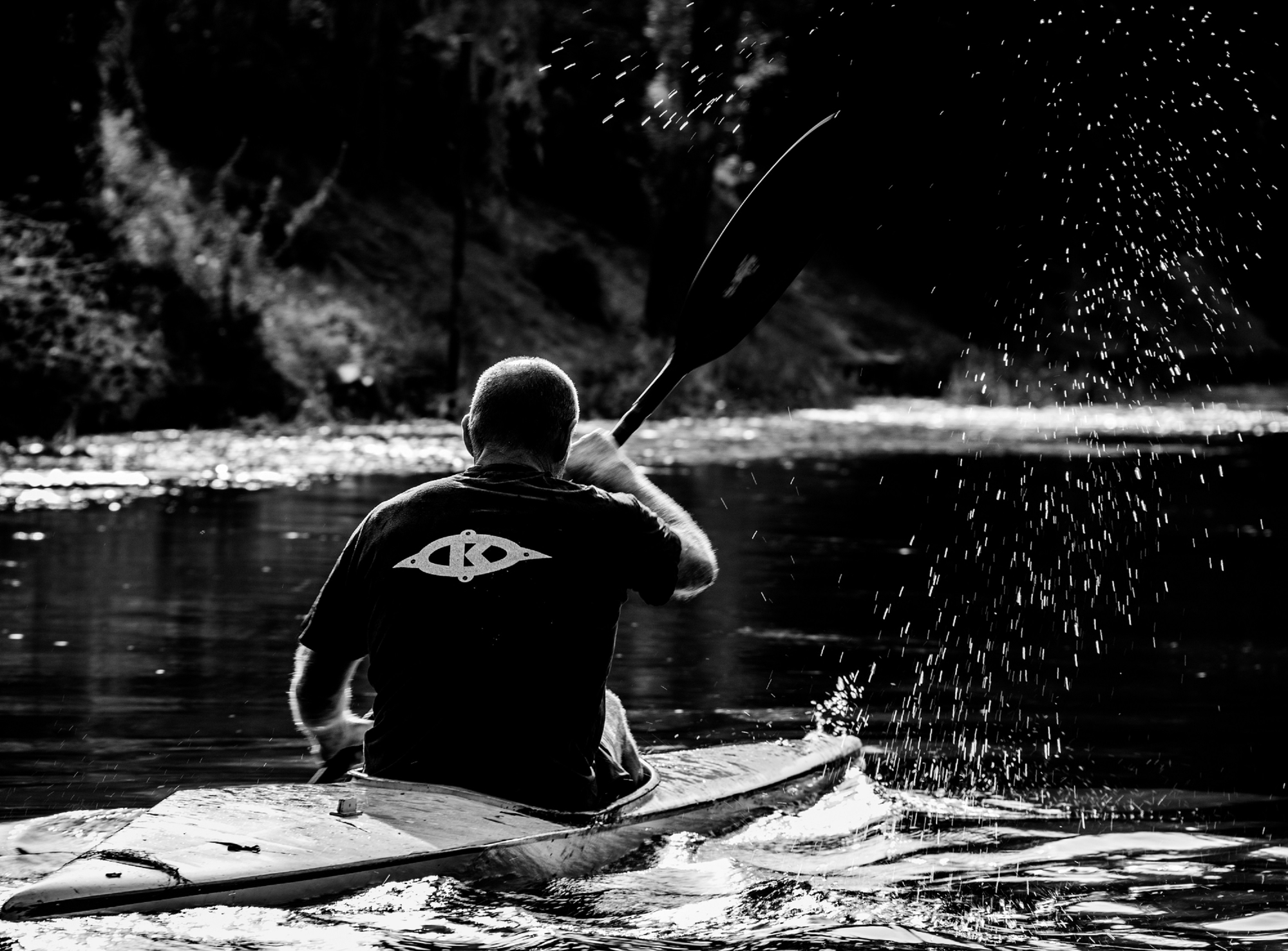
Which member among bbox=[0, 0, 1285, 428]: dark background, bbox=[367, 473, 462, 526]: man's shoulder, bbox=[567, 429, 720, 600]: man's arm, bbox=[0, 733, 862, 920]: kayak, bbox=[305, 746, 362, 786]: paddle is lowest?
bbox=[0, 733, 862, 920]: kayak

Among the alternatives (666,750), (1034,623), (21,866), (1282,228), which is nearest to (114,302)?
(1034,623)

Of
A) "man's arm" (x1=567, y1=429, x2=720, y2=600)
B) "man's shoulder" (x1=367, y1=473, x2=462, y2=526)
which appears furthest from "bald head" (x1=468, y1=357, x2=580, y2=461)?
"man's arm" (x1=567, y1=429, x2=720, y2=600)

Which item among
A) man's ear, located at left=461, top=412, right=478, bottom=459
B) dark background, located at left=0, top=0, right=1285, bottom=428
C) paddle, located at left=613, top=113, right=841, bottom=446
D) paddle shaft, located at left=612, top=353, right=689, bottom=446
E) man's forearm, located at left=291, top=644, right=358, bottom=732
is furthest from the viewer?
dark background, located at left=0, top=0, right=1285, bottom=428

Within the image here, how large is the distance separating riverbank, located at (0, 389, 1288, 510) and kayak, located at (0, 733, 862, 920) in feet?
33.2

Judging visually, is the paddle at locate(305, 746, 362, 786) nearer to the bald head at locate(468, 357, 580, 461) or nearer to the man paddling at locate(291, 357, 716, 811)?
the man paddling at locate(291, 357, 716, 811)

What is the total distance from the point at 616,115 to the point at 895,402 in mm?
6951

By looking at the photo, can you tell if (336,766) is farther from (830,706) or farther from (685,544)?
(830,706)

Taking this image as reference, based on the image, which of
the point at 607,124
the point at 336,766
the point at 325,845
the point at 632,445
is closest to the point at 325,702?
the point at 336,766

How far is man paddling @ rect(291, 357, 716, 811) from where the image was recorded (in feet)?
13.6

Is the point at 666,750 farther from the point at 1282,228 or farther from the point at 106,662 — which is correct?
the point at 1282,228

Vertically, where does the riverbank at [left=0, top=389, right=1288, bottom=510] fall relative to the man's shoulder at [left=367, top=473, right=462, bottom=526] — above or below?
above

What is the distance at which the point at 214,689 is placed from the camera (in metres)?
7.37

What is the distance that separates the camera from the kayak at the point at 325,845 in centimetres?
378

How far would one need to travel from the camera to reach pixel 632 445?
20297mm
